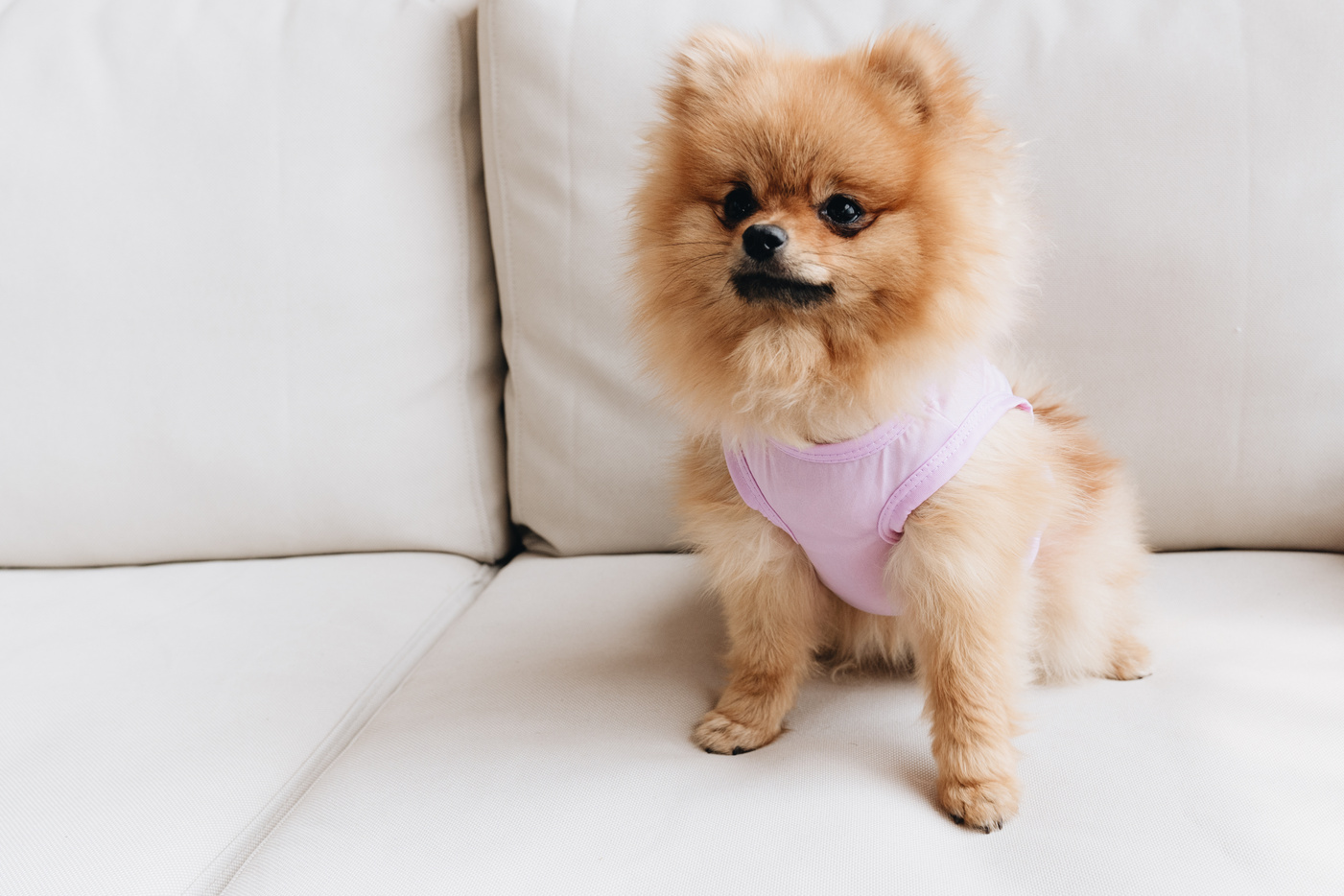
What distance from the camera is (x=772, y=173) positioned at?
939mm

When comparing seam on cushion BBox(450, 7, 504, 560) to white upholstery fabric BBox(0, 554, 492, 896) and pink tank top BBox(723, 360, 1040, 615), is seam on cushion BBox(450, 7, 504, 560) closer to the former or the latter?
white upholstery fabric BBox(0, 554, 492, 896)

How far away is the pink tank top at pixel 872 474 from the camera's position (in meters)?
1.01

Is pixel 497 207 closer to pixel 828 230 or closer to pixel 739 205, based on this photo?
pixel 739 205

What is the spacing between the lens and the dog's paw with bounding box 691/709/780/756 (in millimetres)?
1088

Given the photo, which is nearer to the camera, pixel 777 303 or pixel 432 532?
pixel 777 303

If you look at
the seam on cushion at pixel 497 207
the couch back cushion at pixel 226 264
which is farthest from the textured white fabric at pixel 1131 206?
the couch back cushion at pixel 226 264

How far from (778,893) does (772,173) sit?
2.27 feet

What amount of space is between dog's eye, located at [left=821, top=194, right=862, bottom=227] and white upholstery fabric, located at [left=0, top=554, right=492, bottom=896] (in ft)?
2.79

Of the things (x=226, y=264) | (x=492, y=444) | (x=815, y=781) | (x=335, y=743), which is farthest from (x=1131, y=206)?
(x=226, y=264)

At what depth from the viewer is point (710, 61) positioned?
1.04 metres

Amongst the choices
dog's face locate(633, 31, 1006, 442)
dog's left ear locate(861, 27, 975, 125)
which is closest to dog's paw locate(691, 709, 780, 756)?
dog's face locate(633, 31, 1006, 442)

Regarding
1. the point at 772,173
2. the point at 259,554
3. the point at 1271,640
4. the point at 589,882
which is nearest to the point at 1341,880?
the point at 1271,640

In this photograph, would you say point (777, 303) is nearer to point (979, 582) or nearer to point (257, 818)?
point (979, 582)

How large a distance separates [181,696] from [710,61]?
1036mm
